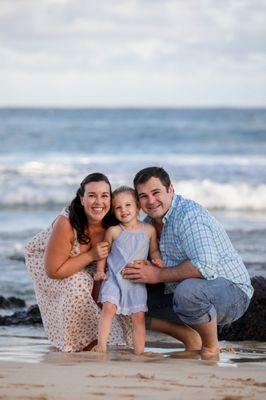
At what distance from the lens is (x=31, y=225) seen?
1570 centimetres

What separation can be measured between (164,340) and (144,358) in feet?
4.27

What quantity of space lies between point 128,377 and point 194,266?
4.15 ft

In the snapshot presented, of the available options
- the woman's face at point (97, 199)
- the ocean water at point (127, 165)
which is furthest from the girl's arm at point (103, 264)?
the ocean water at point (127, 165)

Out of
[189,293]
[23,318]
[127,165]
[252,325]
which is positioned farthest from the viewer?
[127,165]

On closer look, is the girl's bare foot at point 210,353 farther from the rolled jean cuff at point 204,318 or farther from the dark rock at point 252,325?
the dark rock at point 252,325

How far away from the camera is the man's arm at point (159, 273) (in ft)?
20.1

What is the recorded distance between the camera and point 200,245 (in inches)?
240

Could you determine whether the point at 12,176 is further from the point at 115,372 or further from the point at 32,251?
the point at 115,372

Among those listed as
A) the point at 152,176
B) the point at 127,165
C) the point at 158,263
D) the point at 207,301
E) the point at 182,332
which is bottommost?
the point at 182,332

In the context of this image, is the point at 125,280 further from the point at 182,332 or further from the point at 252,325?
the point at 252,325

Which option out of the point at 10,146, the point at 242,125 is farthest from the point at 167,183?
the point at 242,125

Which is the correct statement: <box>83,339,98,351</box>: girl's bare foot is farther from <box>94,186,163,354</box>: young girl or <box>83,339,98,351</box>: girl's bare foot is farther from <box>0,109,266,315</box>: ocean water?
<box>0,109,266,315</box>: ocean water

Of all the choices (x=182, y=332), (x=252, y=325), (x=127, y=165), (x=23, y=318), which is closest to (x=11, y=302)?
(x=23, y=318)

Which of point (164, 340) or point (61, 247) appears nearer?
point (61, 247)
